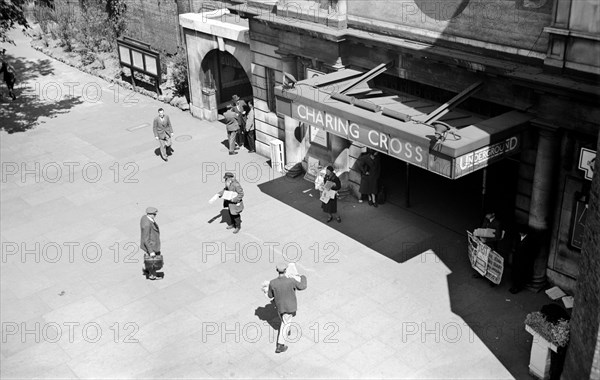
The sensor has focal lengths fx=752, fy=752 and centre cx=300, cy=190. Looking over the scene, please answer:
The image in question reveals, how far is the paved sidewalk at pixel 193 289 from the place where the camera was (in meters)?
14.5

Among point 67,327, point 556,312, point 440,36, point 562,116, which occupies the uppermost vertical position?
point 440,36

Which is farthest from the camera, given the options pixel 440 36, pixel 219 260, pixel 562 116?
pixel 219 260

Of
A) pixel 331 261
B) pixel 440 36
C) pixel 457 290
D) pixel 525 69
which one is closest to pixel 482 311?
pixel 457 290

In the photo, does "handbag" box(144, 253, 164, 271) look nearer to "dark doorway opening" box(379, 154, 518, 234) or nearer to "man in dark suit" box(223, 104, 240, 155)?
"dark doorway opening" box(379, 154, 518, 234)

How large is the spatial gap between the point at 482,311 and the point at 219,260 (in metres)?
6.36

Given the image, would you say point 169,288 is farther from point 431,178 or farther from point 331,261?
point 431,178

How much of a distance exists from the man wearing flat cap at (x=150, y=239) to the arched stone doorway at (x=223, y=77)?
11.3 metres

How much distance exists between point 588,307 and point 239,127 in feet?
49.1

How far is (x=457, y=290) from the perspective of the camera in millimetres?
16438

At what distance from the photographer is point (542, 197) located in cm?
1561

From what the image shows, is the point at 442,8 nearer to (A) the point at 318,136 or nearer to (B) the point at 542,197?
(B) the point at 542,197

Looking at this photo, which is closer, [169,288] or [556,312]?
[556,312]

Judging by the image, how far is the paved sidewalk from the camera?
14516 mm

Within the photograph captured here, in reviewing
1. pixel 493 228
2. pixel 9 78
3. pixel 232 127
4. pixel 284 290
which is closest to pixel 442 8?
pixel 493 228
